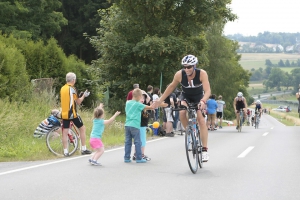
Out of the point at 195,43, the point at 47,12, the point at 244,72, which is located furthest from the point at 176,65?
the point at 244,72

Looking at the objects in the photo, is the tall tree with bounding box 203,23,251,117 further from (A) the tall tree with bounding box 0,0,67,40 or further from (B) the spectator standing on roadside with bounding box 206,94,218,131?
(B) the spectator standing on roadside with bounding box 206,94,218,131

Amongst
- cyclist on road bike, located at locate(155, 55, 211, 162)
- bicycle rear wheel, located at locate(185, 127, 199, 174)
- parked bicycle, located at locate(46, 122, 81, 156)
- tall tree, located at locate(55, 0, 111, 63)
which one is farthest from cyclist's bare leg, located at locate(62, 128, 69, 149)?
tall tree, located at locate(55, 0, 111, 63)

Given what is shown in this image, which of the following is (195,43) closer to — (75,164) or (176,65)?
(176,65)

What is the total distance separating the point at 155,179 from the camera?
902 cm

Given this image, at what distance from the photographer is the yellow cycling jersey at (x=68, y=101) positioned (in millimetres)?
12156

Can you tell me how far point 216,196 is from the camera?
7.45m

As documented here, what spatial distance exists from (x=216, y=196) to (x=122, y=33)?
27958mm

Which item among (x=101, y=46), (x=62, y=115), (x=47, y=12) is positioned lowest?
(x=62, y=115)

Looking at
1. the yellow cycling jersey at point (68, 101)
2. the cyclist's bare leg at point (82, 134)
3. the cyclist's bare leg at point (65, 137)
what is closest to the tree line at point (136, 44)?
the cyclist's bare leg at point (82, 134)

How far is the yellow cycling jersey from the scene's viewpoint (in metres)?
12.2

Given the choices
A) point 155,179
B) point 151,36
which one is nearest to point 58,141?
point 155,179

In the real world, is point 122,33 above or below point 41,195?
above

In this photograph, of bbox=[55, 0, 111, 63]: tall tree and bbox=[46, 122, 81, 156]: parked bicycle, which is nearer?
bbox=[46, 122, 81, 156]: parked bicycle

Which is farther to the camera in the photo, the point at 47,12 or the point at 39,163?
the point at 47,12
